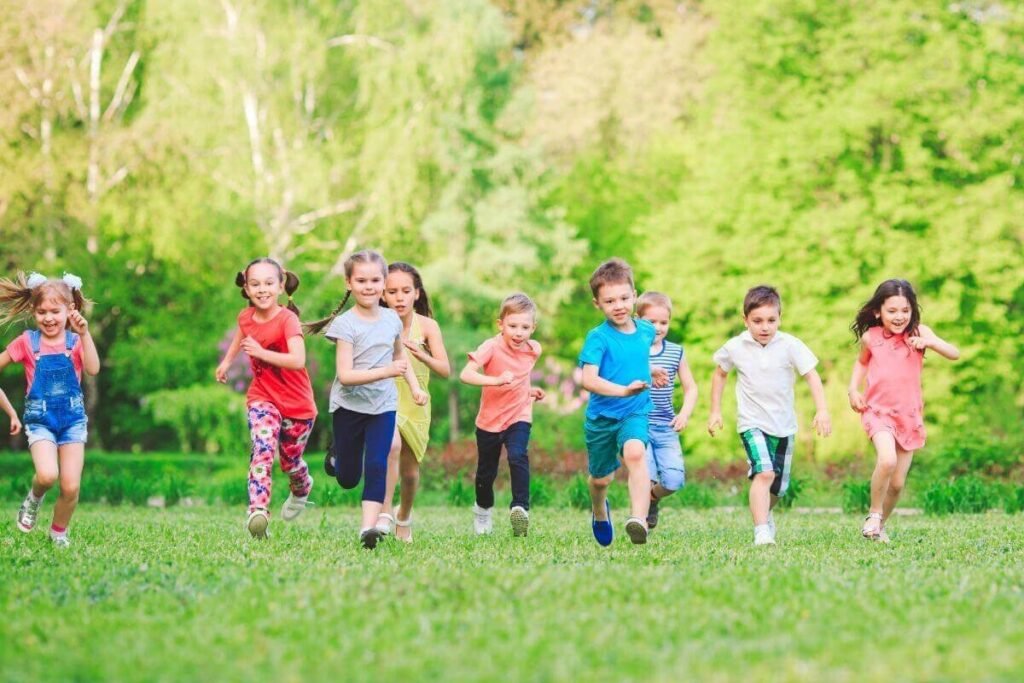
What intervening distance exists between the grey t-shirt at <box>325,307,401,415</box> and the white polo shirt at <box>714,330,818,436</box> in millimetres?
2541

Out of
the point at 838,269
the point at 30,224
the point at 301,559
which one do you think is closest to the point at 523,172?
the point at 838,269

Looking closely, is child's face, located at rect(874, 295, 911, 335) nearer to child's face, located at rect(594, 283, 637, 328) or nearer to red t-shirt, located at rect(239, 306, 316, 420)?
child's face, located at rect(594, 283, 637, 328)

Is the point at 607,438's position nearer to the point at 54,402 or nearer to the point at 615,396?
the point at 615,396

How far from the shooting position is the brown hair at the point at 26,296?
9.88 meters

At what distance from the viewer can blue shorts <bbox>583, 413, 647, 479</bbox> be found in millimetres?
9523

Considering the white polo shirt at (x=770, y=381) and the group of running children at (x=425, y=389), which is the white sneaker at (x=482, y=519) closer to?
the group of running children at (x=425, y=389)

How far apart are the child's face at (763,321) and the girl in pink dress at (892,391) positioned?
0.83 meters

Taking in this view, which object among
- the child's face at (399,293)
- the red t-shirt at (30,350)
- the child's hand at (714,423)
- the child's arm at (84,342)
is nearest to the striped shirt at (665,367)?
the child's hand at (714,423)

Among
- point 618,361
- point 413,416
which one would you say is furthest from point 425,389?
point 618,361

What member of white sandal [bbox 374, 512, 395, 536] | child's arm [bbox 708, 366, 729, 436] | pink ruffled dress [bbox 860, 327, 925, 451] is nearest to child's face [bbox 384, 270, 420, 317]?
white sandal [bbox 374, 512, 395, 536]

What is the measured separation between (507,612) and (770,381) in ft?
15.5

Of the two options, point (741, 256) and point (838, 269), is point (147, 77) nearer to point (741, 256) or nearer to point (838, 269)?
point (741, 256)

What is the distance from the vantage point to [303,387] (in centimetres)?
1047

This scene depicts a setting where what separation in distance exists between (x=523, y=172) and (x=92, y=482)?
1876cm
